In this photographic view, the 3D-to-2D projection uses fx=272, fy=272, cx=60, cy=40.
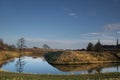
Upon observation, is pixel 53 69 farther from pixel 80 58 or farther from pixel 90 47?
pixel 90 47

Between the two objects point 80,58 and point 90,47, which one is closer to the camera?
point 80,58

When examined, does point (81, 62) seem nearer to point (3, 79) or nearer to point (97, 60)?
point (97, 60)

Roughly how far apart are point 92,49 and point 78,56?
2565 centimetres

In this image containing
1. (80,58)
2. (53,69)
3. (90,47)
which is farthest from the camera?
(90,47)

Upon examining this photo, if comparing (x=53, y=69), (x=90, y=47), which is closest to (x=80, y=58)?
(x=90, y=47)

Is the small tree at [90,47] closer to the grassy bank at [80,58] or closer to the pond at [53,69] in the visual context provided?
the grassy bank at [80,58]

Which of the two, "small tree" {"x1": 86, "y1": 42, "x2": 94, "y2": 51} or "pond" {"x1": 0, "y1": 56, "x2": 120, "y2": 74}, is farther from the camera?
"small tree" {"x1": 86, "y1": 42, "x2": 94, "y2": 51}

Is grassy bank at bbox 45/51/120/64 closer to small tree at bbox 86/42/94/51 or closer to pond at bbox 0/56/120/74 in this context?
small tree at bbox 86/42/94/51

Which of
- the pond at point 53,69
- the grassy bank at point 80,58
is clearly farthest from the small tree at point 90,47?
the pond at point 53,69

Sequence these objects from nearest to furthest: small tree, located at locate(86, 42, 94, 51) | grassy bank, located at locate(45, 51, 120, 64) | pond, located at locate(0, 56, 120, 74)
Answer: pond, located at locate(0, 56, 120, 74), grassy bank, located at locate(45, 51, 120, 64), small tree, located at locate(86, 42, 94, 51)

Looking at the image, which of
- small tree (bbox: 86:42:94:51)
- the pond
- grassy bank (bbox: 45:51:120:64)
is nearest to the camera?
the pond

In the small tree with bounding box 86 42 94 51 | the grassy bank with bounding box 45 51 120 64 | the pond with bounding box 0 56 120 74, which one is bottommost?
the pond with bounding box 0 56 120 74

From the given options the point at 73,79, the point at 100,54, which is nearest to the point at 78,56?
the point at 100,54

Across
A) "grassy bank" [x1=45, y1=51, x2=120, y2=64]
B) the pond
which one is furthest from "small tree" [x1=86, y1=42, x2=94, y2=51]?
the pond
